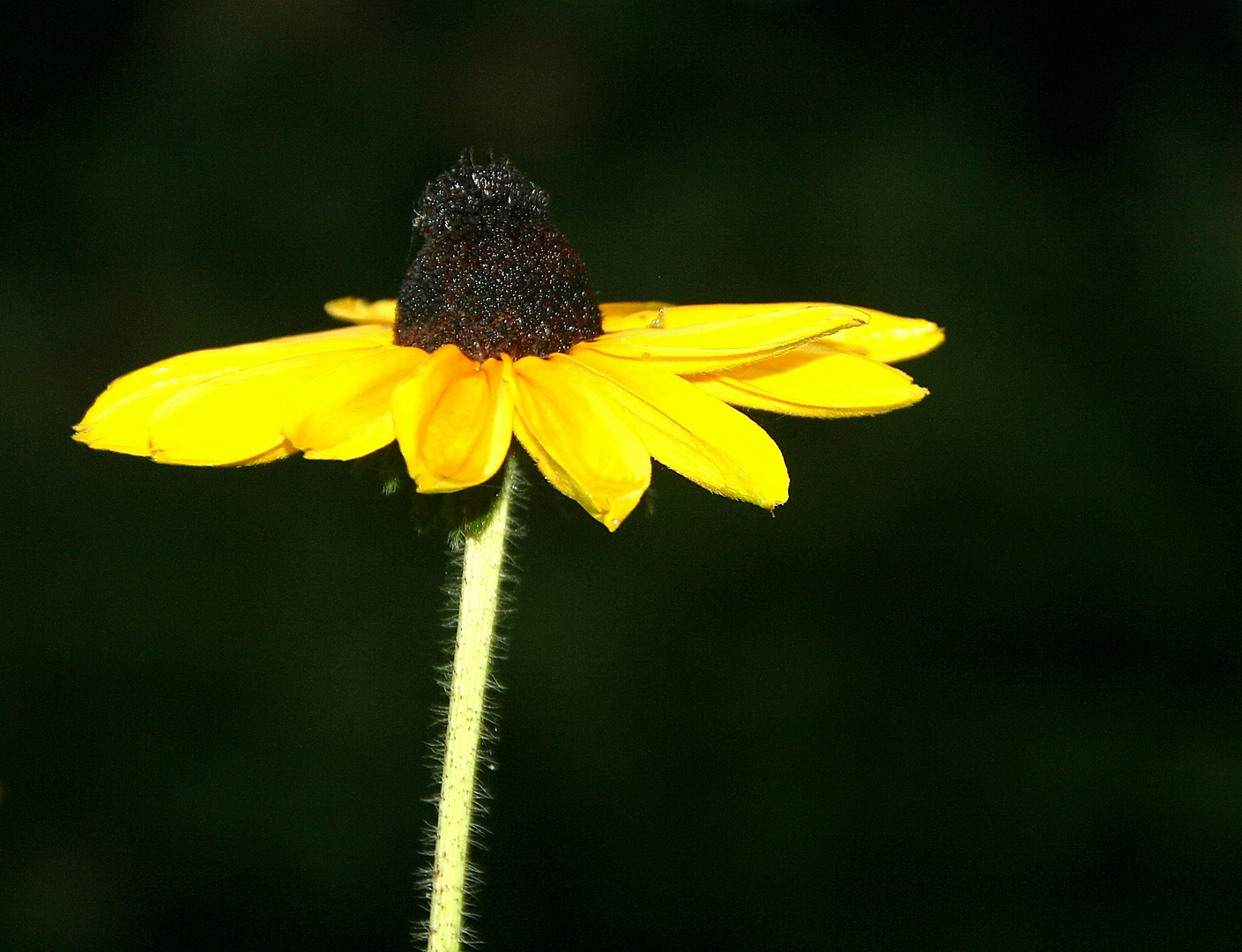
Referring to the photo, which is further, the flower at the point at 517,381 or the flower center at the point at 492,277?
the flower center at the point at 492,277

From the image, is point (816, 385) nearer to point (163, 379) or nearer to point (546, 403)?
point (546, 403)

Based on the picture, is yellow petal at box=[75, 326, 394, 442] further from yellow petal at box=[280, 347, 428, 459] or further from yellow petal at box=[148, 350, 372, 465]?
yellow petal at box=[280, 347, 428, 459]

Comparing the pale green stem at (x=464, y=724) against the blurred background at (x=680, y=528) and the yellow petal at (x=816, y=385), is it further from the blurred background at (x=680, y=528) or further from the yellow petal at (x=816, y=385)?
the blurred background at (x=680, y=528)

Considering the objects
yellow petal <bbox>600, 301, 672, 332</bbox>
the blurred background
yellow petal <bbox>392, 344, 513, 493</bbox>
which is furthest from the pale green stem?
the blurred background

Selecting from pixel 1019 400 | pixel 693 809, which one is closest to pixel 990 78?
pixel 1019 400

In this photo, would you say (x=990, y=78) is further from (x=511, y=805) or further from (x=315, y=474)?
(x=511, y=805)

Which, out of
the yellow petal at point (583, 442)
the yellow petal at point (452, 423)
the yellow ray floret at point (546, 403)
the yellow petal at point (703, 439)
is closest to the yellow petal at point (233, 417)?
the yellow ray floret at point (546, 403)

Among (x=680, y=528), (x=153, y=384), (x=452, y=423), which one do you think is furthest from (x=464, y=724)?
(x=680, y=528)
